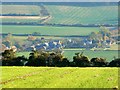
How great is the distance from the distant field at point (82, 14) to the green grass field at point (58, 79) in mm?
132615

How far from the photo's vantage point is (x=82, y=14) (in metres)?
178

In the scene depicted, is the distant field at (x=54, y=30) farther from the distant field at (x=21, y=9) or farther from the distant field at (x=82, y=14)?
the distant field at (x=21, y=9)

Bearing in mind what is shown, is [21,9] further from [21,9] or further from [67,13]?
[67,13]

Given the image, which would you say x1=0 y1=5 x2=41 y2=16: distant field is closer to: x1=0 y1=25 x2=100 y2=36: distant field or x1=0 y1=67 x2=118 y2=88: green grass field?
x1=0 y1=25 x2=100 y2=36: distant field

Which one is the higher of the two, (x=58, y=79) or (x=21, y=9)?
(x=21, y=9)

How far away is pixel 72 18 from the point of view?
174125mm

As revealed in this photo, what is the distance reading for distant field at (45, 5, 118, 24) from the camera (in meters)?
164

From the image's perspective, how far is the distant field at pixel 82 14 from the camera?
163625 millimetres

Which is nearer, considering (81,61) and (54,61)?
(81,61)

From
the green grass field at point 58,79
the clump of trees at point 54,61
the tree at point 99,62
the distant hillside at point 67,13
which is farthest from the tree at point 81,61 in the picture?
the distant hillside at point 67,13

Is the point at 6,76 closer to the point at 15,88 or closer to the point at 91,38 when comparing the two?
the point at 15,88

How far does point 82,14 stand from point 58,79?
515ft

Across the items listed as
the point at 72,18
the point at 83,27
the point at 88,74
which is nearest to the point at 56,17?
the point at 72,18

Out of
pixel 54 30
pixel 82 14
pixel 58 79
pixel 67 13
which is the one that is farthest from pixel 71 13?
pixel 58 79
